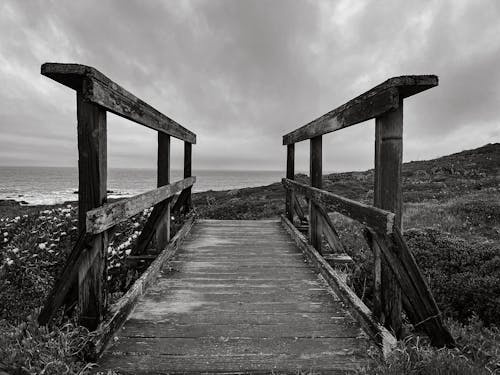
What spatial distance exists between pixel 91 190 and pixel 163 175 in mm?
2794

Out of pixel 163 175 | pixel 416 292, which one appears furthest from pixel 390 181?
pixel 163 175

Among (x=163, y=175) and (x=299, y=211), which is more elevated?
(x=163, y=175)

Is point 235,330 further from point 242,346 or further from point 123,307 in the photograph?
point 123,307

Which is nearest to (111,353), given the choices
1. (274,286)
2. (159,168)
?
(274,286)

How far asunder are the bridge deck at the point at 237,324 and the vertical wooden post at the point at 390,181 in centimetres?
36

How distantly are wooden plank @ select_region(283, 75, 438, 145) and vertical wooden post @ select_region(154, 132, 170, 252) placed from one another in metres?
2.61

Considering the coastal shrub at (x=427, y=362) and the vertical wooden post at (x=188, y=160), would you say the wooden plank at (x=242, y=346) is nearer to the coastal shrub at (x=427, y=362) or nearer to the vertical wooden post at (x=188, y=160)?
the coastal shrub at (x=427, y=362)

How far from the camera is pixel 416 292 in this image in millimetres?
2428

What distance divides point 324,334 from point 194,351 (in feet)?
3.64

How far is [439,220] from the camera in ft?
30.7

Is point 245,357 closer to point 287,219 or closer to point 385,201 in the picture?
point 385,201

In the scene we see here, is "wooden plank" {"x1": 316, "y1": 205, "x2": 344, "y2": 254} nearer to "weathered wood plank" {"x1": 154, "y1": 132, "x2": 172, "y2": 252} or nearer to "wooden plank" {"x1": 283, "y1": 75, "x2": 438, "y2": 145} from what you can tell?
"wooden plank" {"x1": 283, "y1": 75, "x2": 438, "y2": 145}

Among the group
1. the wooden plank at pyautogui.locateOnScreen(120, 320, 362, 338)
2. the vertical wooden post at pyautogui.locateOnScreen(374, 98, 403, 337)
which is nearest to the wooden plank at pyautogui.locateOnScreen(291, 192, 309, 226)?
the wooden plank at pyautogui.locateOnScreen(120, 320, 362, 338)

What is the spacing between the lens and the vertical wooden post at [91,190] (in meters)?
2.54
